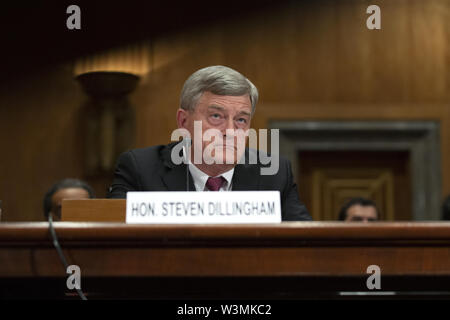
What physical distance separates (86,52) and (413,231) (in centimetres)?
399

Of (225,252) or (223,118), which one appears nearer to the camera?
(225,252)

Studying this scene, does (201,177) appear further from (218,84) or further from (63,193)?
(63,193)

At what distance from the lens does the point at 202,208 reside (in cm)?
137

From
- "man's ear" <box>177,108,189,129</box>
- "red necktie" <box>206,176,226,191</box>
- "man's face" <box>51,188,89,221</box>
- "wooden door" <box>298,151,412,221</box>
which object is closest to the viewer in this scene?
"red necktie" <box>206,176,226,191</box>

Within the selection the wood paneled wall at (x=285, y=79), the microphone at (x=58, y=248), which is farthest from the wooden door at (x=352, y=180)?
the microphone at (x=58, y=248)

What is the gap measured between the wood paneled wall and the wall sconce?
0.27ft

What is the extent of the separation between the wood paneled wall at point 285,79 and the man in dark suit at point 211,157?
9.14 ft

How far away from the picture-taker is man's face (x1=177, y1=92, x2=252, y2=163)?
1977 millimetres

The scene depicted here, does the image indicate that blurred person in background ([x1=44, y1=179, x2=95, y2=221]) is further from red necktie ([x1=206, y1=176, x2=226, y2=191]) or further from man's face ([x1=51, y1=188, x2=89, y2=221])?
red necktie ([x1=206, y1=176, x2=226, y2=191])

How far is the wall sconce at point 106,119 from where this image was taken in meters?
4.83

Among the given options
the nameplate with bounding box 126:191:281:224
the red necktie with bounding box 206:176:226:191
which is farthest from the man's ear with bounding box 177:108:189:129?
the nameplate with bounding box 126:191:281:224

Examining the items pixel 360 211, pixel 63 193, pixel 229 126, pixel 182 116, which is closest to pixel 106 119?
pixel 63 193

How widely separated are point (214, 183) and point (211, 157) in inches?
4.9
